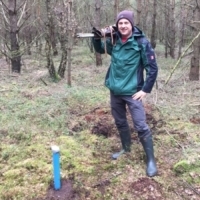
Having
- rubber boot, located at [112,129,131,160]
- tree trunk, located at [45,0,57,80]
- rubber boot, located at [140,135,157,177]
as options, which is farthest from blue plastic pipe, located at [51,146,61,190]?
tree trunk, located at [45,0,57,80]

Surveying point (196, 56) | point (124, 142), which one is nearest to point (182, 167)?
point (124, 142)

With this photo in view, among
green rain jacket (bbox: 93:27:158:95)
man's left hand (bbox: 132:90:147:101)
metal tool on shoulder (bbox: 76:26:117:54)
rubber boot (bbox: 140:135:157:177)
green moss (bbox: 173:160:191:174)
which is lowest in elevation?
green moss (bbox: 173:160:191:174)

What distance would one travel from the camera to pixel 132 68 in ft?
12.1

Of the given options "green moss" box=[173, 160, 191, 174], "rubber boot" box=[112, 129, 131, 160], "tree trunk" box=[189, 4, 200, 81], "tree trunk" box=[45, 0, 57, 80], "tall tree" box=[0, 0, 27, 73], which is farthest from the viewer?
"tall tree" box=[0, 0, 27, 73]

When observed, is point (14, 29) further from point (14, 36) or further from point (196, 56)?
point (196, 56)

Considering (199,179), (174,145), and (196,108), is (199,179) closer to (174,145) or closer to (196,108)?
(174,145)

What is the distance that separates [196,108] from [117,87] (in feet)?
11.2

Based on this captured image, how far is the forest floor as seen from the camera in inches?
138

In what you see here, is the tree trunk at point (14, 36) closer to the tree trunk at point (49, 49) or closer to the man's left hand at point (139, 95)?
the tree trunk at point (49, 49)

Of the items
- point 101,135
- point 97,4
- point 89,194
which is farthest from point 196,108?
point 97,4

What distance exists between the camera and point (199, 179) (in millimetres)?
3746

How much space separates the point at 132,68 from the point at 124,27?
514 mm

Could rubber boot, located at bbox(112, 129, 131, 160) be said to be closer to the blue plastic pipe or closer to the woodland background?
the woodland background

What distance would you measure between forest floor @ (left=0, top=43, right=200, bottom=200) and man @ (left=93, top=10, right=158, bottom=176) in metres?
0.38
